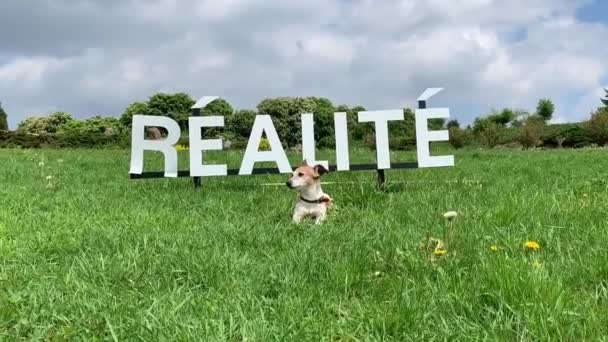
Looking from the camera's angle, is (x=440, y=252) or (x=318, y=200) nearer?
(x=440, y=252)

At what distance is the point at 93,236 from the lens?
4547 mm

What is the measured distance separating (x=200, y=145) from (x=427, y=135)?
2980 millimetres

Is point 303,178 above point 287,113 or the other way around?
the other way around

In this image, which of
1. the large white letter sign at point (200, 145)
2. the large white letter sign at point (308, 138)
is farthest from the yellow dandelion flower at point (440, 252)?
the large white letter sign at point (200, 145)

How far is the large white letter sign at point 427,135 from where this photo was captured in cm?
775

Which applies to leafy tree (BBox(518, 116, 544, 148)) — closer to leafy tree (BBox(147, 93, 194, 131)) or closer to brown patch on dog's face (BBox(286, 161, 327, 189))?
leafy tree (BBox(147, 93, 194, 131))

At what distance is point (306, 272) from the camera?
344 cm

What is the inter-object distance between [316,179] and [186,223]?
4.04ft

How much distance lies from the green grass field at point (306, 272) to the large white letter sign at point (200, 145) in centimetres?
160

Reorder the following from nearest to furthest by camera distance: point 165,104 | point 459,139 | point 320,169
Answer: point 320,169
point 459,139
point 165,104

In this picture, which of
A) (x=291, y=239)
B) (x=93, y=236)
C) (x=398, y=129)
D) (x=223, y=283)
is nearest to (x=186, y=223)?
(x=93, y=236)

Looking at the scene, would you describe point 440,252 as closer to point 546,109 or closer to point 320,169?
point 320,169

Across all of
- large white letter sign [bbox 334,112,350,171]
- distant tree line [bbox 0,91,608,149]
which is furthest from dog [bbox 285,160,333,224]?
distant tree line [bbox 0,91,608,149]

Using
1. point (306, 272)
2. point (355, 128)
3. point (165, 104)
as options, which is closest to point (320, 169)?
point (306, 272)
